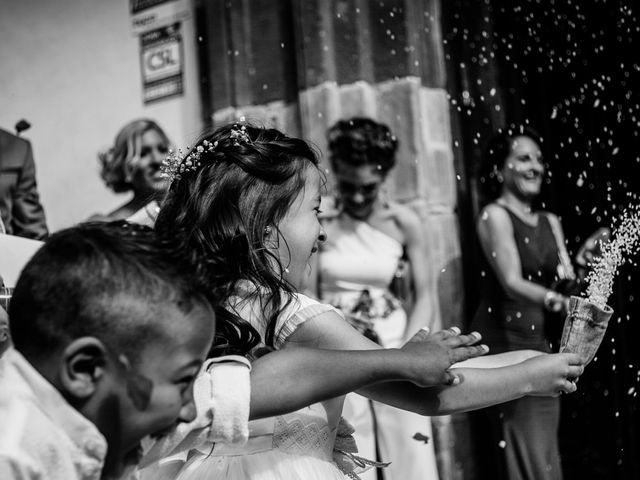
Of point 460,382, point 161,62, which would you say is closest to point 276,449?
point 460,382

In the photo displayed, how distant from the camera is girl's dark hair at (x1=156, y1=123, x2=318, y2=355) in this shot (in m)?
1.95

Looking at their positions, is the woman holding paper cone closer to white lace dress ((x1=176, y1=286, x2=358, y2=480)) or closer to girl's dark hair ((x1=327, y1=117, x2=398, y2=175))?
Answer: girl's dark hair ((x1=327, y1=117, x2=398, y2=175))

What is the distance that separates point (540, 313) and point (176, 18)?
125 inches

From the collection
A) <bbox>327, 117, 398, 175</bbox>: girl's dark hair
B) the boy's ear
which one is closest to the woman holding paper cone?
<bbox>327, 117, 398, 175</bbox>: girl's dark hair

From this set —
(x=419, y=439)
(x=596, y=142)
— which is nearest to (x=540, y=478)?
(x=419, y=439)

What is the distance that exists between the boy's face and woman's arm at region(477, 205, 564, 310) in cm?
277

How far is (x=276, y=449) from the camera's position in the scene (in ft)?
6.47

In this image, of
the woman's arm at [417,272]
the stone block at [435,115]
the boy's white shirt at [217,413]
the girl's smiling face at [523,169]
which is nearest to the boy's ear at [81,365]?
the boy's white shirt at [217,413]

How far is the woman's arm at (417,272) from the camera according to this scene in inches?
173

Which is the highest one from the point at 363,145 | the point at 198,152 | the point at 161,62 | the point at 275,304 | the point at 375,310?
the point at 161,62

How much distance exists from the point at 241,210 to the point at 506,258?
2367mm

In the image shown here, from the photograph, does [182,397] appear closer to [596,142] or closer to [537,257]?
[537,257]

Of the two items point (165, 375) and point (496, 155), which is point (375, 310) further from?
point (165, 375)

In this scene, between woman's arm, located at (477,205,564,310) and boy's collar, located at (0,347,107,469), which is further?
woman's arm, located at (477,205,564,310)
